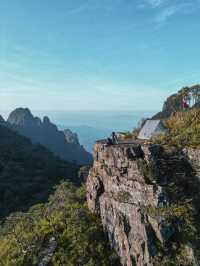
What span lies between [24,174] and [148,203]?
199 feet

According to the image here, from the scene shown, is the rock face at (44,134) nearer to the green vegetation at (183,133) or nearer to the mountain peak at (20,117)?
the mountain peak at (20,117)

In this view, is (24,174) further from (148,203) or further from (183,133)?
(148,203)

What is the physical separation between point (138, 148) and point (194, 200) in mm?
5458

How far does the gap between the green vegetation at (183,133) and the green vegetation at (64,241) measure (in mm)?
8811

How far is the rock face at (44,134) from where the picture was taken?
6918 inches

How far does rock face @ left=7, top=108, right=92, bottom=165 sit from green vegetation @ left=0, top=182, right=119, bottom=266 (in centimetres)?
14381

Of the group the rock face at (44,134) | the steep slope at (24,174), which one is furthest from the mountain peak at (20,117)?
the steep slope at (24,174)

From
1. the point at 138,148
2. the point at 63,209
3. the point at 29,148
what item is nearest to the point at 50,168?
the point at 29,148

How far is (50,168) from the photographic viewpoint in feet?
287

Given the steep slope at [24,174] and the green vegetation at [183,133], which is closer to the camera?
the green vegetation at [183,133]

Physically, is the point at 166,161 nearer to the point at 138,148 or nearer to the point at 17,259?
the point at 138,148

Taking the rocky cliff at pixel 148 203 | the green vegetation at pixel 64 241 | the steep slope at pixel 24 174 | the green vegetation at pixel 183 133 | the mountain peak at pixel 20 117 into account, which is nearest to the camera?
the rocky cliff at pixel 148 203

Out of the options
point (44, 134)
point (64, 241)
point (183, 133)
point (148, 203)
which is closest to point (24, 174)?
point (64, 241)

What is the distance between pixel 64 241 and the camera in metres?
24.3
